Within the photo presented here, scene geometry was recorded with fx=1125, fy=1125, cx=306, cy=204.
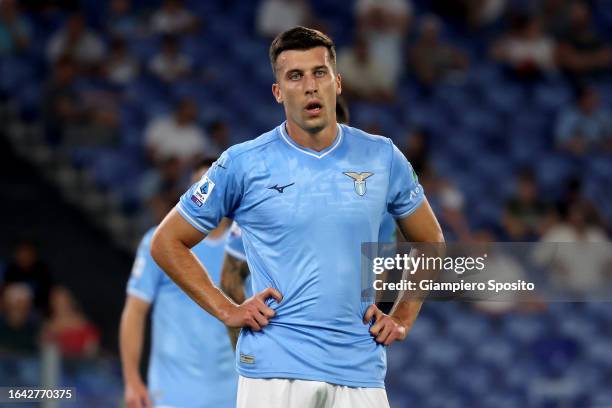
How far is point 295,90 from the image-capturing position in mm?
4223

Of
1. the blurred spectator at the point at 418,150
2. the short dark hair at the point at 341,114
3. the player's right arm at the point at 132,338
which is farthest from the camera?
the blurred spectator at the point at 418,150

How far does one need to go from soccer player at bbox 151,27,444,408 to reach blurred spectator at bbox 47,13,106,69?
27.8 ft

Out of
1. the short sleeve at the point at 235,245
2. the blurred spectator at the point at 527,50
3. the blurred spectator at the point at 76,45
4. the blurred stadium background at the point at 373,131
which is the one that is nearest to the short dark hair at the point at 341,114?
the short sleeve at the point at 235,245

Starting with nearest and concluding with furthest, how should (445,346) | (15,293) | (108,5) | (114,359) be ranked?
(114,359) → (15,293) → (445,346) → (108,5)

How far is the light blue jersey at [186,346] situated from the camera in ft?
19.2

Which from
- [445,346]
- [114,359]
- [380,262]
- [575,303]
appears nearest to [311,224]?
[380,262]

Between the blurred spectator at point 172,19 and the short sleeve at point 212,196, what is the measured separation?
8.96 metres

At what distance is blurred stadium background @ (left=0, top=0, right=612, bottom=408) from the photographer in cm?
1070

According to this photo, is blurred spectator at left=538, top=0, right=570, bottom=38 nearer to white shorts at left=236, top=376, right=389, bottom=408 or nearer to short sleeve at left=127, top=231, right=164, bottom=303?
short sleeve at left=127, top=231, right=164, bottom=303

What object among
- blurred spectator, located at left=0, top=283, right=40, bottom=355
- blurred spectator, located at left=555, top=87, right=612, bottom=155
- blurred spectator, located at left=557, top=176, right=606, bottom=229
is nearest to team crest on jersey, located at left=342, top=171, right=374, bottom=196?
blurred spectator, located at left=0, top=283, right=40, bottom=355

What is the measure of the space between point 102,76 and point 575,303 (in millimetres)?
5574

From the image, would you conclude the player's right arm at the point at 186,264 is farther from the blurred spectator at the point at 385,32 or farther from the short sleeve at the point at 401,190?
the blurred spectator at the point at 385,32

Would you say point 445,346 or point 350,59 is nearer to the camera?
point 445,346

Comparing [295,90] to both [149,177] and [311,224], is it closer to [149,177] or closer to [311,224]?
[311,224]
